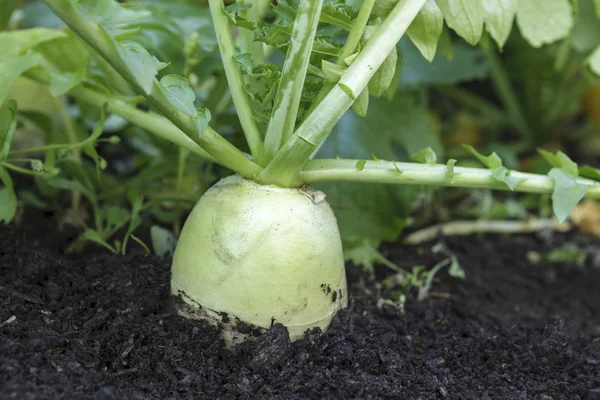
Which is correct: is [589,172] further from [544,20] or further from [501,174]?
[544,20]

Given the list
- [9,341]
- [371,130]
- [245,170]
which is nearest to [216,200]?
[245,170]

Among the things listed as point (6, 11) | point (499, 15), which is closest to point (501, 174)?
point (499, 15)

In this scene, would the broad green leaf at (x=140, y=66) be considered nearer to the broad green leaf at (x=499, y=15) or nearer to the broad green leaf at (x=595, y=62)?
the broad green leaf at (x=499, y=15)

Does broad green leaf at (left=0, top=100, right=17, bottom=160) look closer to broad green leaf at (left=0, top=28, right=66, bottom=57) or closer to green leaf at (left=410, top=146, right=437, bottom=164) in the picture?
broad green leaf at (left=0, top=28, right=66, bottom=57)

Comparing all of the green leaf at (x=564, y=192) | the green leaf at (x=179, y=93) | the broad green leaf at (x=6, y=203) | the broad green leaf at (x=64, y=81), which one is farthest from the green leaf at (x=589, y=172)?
the broad green leaf at (x=6, y=203)

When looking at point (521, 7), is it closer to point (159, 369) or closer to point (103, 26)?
point (103, 26)

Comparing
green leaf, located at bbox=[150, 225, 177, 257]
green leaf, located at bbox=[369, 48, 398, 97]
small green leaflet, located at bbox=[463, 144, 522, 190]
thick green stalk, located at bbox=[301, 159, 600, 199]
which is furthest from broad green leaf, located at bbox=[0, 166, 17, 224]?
small green leaflet, located at bbox=[463, 144, 522, 190]
